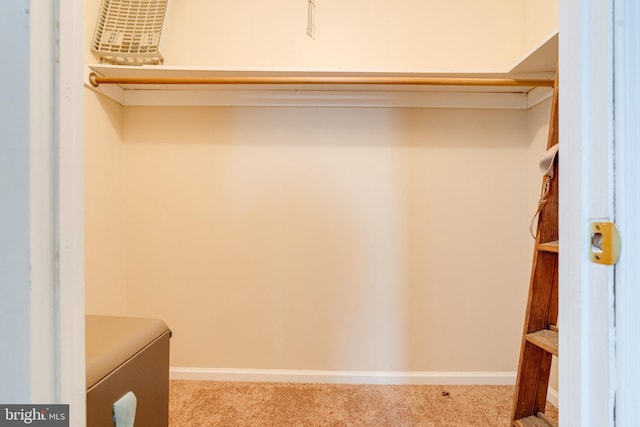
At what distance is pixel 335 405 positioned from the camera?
5.50 feet

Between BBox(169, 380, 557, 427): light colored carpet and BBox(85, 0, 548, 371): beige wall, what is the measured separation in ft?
0.43

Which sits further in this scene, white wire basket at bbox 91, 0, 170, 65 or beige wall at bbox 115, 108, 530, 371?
beige wall at bbox 115, 108, 530, 371

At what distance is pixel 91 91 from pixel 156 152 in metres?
0.44


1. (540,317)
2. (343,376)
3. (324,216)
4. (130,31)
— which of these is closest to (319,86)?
(324,216)

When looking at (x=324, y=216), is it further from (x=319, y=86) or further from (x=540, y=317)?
(x=540, y=317)

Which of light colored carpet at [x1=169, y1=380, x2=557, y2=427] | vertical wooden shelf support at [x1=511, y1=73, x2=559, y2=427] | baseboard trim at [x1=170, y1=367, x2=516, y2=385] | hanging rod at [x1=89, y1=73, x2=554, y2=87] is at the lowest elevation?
light colored carpet at [x1=169, y1=380, x2=557, y2=427]

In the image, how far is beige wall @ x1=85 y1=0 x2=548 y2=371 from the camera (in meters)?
1.89

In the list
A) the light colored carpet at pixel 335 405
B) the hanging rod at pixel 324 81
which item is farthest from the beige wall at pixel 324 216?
the hanging rod at pixel 324 81
